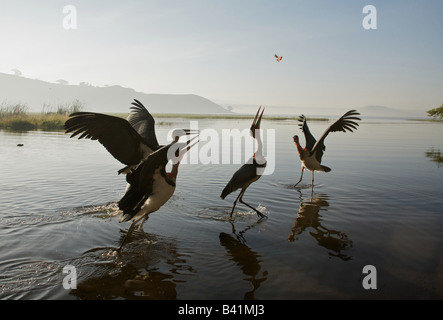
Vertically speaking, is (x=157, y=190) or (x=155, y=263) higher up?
(x=157, y=190)

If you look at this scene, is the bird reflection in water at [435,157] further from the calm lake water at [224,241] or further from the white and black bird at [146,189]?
the white and black bird at [146,189]

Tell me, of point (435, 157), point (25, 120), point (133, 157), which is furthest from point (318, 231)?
point (25, 120)

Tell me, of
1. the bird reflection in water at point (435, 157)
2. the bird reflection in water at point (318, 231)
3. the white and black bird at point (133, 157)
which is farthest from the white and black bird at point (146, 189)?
the bird reflection in water at point (435, 157)

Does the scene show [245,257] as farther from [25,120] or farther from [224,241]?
[25,120]

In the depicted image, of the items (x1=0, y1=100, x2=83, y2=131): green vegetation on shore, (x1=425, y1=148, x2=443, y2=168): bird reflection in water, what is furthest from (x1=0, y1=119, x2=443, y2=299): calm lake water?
(x1=0, y1=100, x2=83, y2=131): green vegetation on shore

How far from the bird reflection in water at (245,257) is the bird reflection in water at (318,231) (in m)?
0.94

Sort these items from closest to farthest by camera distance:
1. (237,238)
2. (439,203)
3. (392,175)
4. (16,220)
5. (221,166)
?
(237,238) < (16,220) < (439,203) < (392,175) < (221,166)

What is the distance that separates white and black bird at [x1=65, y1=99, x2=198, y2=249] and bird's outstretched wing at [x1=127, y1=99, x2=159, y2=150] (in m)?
1.25

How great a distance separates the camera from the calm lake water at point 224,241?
4277 millimetres

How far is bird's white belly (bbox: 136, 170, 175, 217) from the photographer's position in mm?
5395

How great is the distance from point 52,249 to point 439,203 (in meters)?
8.77
